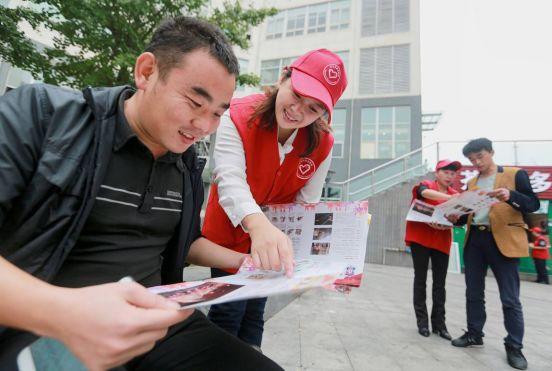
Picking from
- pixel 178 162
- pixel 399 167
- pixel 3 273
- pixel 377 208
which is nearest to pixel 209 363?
pixel 3 273

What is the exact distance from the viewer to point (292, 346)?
8.15ft

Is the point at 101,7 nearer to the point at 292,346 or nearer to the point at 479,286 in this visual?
the point at 292,346

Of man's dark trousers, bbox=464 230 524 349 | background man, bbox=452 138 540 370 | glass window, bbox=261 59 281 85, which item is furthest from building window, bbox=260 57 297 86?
man's dark trousers, bbox=464 230 524 349

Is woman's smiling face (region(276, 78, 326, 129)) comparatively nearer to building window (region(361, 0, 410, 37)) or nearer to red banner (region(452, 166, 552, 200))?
red banner (region(452, 166, 552, 200))

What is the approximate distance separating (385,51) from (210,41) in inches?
654

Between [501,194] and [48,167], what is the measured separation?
3.12m

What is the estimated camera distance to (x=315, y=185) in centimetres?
174

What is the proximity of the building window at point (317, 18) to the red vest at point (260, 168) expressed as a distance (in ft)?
57.9

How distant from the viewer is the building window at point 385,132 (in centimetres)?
1423

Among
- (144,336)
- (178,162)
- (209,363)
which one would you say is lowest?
(209,363)

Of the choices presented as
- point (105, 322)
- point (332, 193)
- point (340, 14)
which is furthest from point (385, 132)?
point (105, 322)

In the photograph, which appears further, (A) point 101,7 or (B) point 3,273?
(A) point 101,7

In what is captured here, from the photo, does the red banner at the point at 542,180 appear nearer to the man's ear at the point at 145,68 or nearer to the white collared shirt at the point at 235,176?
the white collared shirt at the point at 235,176

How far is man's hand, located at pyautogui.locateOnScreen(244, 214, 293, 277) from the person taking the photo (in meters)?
1.04
